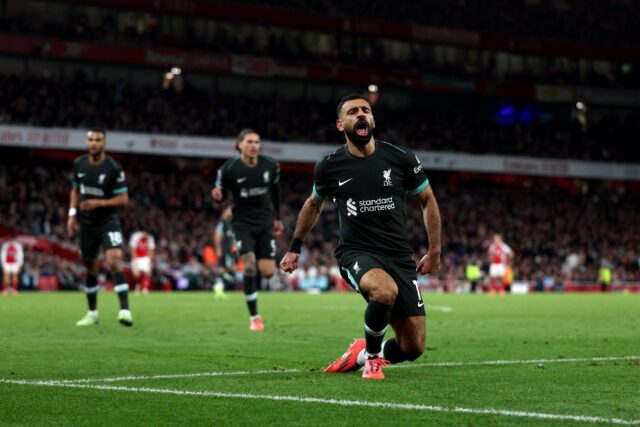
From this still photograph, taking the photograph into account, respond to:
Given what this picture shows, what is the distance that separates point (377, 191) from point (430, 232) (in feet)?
1.82

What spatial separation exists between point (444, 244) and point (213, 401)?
46.3 meters

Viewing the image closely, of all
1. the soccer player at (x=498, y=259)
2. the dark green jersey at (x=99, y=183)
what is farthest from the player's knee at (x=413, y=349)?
the soccer player at (x=498, y=259)

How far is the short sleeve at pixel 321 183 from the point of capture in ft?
29.3

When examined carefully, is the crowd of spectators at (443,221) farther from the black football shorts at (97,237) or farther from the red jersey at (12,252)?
the black football shorts at (97,237)

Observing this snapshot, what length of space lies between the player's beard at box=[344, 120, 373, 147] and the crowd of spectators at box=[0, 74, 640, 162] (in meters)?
40.5

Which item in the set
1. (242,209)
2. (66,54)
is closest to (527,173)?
(66,54)

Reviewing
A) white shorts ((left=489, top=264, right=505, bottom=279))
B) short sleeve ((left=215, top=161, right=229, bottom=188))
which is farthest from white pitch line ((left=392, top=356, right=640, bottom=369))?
white shorts ((left=489, top=264, right=505, bottom=279))

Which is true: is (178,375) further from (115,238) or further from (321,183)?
(115,238)

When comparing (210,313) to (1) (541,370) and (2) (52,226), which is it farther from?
(2) (52,226)

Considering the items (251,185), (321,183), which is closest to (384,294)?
(321,183)

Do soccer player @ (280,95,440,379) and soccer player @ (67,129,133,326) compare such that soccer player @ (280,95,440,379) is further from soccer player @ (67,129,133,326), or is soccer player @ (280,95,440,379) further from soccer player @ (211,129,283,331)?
soccer player @ (67,129,133,326)

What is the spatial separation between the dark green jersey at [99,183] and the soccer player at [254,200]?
4.69 feet

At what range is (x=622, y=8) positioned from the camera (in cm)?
6825

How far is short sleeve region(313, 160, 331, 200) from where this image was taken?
8.92 m
